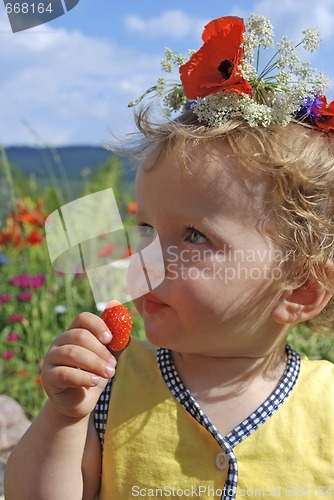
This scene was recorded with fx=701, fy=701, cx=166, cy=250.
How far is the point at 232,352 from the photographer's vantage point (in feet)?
5.30

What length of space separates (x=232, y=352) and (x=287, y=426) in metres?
0.21

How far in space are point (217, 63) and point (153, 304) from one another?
0.55 metres

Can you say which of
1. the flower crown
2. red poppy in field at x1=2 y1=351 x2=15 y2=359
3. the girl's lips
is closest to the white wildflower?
the flower crown

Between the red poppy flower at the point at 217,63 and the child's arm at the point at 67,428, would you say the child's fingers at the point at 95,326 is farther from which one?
the red poppy flower at the point at 217,63

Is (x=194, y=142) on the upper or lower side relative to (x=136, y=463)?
upper

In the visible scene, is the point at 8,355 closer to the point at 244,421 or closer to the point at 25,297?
the point at 25,297

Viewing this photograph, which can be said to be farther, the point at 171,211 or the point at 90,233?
the point at 90,233

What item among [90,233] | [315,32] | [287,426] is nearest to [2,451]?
[90,233]

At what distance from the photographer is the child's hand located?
138 cm

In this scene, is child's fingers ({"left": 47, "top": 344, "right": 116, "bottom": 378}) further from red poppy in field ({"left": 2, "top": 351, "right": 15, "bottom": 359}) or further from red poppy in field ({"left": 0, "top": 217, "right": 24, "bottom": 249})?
red poppy in field ({"left": 0, "top": 217, "right": 24, "bottom": 249})

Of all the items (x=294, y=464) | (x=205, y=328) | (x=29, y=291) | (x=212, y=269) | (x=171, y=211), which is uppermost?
(x=171, y=211)

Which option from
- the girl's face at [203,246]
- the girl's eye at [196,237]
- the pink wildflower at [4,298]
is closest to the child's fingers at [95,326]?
the girl's face at [203,246]

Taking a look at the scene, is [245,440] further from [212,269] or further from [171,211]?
[171,211]

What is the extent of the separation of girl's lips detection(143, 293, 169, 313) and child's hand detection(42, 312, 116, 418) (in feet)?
0.45
